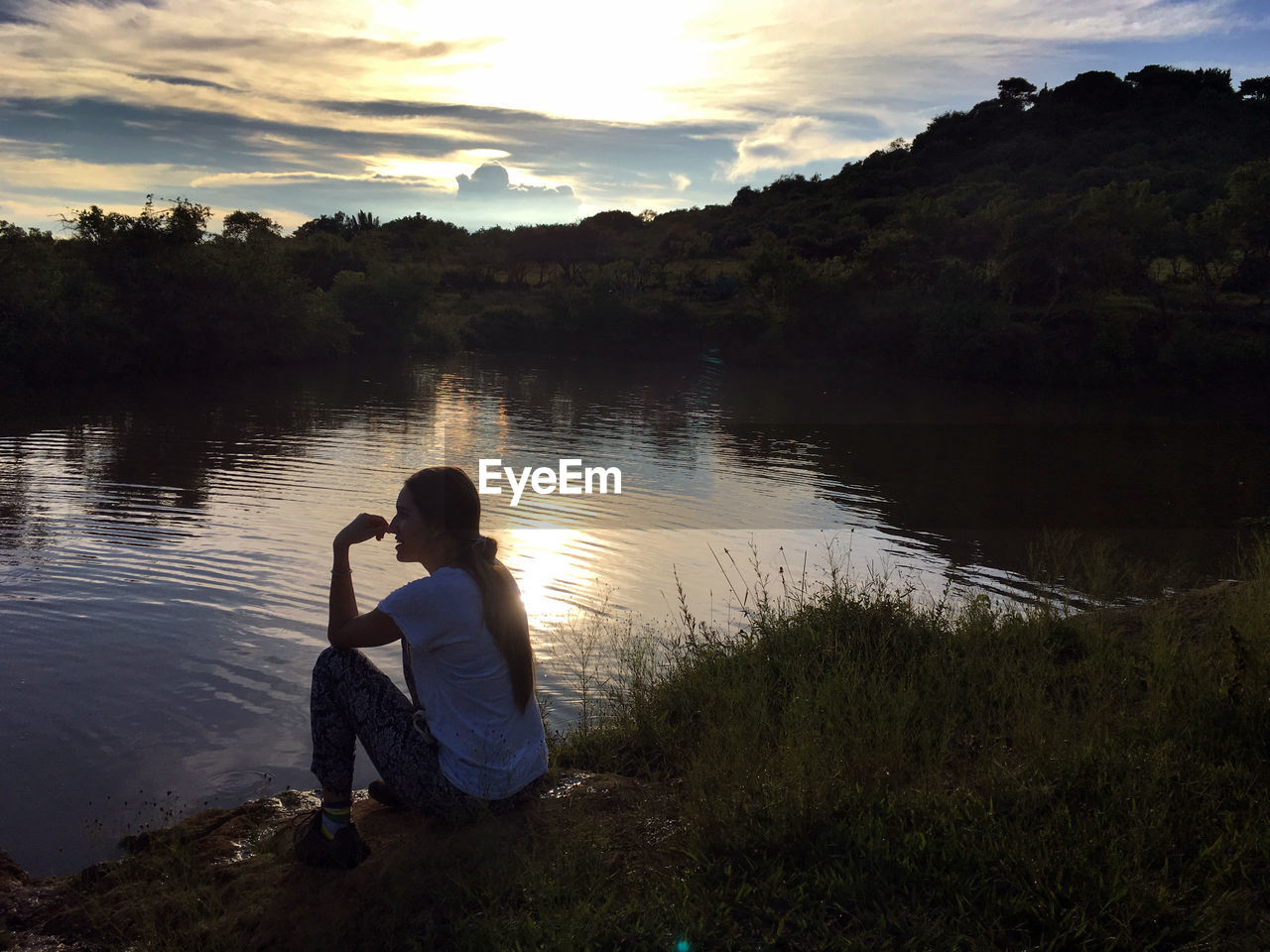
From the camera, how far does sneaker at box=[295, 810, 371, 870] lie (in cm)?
317

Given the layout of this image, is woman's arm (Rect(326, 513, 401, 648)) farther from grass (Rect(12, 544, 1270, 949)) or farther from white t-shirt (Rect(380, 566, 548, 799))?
grass (Rect(12, 544, 1270, 949))

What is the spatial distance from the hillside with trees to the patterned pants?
29310 mm

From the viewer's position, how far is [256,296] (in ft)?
119

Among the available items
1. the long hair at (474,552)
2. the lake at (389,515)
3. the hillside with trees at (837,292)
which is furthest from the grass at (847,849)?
the hillside with trees at (837,292)

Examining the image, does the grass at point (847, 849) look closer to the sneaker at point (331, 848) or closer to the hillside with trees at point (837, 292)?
the sneaker at point (331, 848)

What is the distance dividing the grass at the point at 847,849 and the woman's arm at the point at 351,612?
0.73 metres

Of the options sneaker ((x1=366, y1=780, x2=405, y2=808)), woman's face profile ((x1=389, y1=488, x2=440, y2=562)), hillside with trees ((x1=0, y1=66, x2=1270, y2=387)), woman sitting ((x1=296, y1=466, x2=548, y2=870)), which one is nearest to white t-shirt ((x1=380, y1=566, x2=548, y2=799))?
woman sitting ((x1=296, y1=466, x2=548, y2=870))


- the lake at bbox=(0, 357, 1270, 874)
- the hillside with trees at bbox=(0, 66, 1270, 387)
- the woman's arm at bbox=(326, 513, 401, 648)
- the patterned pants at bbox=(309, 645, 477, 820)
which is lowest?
the lake at bbox=(0, 357, 1270, 874)

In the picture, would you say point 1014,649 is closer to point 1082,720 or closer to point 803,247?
point 1082,720

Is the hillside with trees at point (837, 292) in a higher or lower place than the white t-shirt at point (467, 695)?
higher

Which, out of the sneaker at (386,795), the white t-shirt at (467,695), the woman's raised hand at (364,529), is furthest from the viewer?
the sneaker at (386,795)

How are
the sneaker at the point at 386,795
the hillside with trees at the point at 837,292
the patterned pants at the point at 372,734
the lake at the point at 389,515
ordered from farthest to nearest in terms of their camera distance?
the hillside with trees at the point at 837,292 → the lake at the point at 389,515 → the sneaker at the point at 386,795 → the patterned pants at the point at 372,734

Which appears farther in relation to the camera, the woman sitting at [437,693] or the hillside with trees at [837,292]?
the hillside with trees at [837,292]

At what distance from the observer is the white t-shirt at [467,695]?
311 cm
